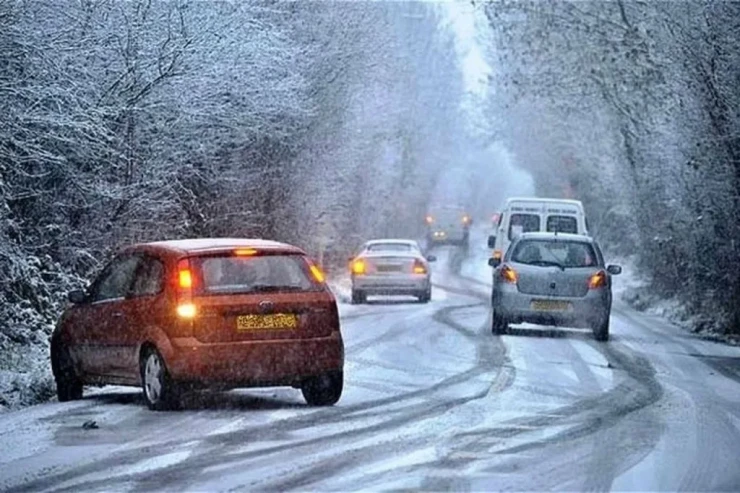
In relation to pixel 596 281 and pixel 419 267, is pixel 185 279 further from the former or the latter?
pixel 419 267

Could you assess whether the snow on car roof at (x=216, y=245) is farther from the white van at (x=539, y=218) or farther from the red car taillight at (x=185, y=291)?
the white van at (x=539, y=218)

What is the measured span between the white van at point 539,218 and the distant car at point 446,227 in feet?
147

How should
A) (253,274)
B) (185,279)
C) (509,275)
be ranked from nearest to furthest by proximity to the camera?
1. (185,279)
2. (253,274)
3. (509,275)

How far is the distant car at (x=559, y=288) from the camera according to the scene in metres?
24.8

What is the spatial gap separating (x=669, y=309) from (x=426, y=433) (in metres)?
22.4

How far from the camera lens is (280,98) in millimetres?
30516

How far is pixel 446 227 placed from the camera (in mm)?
80188

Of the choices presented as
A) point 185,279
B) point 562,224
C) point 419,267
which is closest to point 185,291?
point 185,279

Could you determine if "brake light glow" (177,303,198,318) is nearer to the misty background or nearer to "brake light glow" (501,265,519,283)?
the misty background

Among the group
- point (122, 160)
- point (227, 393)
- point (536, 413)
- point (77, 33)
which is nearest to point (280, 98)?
point (122, 160)

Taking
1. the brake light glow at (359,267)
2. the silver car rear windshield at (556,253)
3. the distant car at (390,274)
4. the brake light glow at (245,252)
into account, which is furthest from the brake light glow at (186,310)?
the brake light glow at (359,267)

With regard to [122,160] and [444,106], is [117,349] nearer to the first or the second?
[122,160]

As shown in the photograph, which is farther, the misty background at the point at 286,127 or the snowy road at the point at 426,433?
the misty background at the point at 286,127

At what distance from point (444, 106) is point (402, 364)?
199 ft
